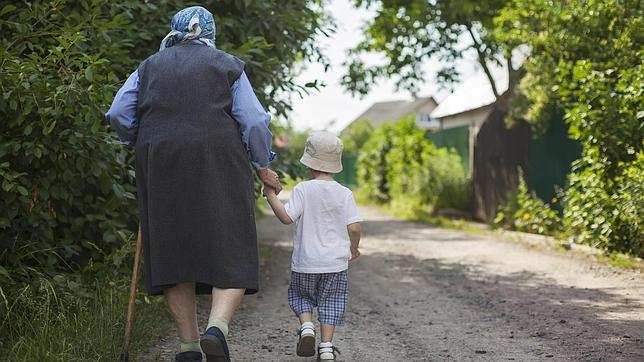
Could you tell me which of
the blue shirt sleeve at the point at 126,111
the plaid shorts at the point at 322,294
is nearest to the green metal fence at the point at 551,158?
the plaid shorts at the point at 322,294

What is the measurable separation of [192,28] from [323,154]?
104 centimetres

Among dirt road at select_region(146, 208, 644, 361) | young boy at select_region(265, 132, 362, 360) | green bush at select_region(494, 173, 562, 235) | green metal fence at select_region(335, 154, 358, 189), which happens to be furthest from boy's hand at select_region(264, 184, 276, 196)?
green metal fence at select_region(335, 154, 358, 189)

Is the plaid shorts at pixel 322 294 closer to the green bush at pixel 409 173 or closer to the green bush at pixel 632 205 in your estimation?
the green bush at pixel 632 205

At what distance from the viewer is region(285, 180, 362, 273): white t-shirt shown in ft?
16.3

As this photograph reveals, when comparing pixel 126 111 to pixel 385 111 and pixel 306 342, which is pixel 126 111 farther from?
pixel 385 111

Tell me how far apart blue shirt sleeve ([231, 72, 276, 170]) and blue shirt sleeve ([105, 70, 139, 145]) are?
487 millimetres

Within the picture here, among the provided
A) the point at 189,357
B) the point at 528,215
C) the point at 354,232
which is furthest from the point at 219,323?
the point at 528,215

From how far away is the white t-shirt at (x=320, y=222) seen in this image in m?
4.95

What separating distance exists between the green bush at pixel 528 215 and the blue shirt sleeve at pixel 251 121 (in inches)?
338

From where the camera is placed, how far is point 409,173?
→ 21.4 m

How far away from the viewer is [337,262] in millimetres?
4969

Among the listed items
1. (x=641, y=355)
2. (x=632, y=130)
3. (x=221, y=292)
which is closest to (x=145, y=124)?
(x=221, y=292)

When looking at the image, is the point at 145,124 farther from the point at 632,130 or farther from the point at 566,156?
the point at 566,156

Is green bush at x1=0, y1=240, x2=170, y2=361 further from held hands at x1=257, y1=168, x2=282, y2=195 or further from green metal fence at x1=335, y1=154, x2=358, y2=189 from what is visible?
green metal fence at x1=335, y1=154, x2=358, y2=189
